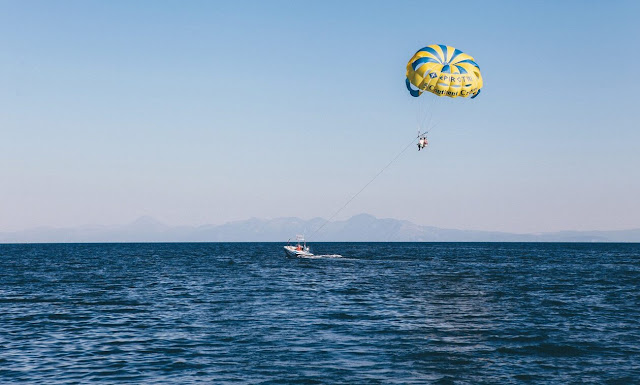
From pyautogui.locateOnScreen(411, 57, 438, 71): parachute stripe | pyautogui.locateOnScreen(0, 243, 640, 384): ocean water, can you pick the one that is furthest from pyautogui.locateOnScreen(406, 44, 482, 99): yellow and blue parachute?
pyautogui.locateOnScreen(0, 243, 640, 384): ocean water

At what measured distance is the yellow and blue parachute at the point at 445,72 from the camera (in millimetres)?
45562

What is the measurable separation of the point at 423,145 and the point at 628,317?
1904 cm

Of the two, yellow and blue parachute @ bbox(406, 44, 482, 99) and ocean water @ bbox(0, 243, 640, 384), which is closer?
ocean water @ bbox(0, 243, 640, 384)

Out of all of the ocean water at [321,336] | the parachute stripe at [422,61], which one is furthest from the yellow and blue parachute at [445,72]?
the ocean water at [321,336]

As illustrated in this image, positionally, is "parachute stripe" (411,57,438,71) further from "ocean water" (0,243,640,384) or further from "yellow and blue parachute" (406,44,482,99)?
"ocean water" (0,243,640,384)

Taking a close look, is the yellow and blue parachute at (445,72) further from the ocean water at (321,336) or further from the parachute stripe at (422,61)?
the ocean water at (321,336)

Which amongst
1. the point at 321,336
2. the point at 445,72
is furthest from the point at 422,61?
the point at 321,336

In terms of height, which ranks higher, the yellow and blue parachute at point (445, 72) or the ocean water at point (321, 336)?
the yellow and blue parachute at point (445, 72)

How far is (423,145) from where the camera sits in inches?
1807

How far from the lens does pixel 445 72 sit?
45.3 m

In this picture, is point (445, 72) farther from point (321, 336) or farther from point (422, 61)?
point (321, 336)

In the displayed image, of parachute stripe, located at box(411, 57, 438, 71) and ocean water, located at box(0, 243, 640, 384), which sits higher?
parachute stripe, located at box(411, 57, 438, 71)

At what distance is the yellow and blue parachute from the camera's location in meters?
45.6

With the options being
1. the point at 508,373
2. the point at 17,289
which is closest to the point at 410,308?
the point at 508,373
